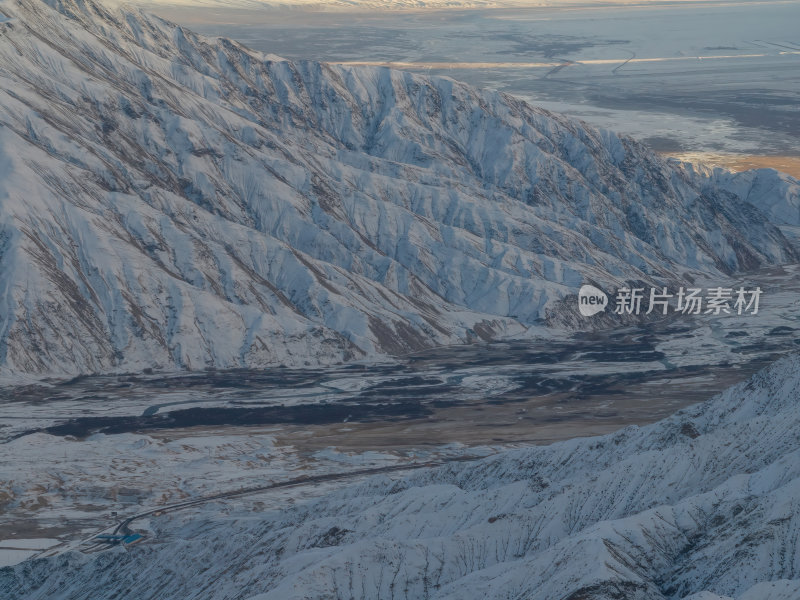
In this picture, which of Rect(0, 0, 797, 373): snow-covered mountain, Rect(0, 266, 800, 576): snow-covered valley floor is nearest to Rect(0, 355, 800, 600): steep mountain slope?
Rect(0, 266, 800, 576): snow-covered valley floor

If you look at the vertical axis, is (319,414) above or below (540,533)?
below

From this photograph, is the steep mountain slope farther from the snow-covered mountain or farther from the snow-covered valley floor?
the snow-covered mountain

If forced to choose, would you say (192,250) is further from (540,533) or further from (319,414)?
(540,533)

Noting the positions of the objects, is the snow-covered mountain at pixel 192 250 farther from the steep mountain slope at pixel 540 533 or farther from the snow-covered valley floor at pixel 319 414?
the steep mountain slope at pixel 540 533

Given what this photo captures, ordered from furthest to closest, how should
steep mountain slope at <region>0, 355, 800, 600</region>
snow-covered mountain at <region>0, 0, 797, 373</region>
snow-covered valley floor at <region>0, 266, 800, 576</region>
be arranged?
1. snow-covered mountain at <region>0, 0, 797, 373</region>
2. snow-covered valley floor at <region>0, 266, 800, 576</region>
3. steep mountain slope at <region>0, 355, 800, 600</region>

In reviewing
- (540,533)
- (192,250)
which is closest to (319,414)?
(192,250)

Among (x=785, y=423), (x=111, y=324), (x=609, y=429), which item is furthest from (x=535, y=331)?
(x=785, y=423)

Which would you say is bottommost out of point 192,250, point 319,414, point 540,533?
point 319,414

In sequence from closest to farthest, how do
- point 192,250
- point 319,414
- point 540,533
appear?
point 540,533 < point 319,414 < point 192,250

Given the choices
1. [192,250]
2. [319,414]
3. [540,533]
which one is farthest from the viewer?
[192,250]
